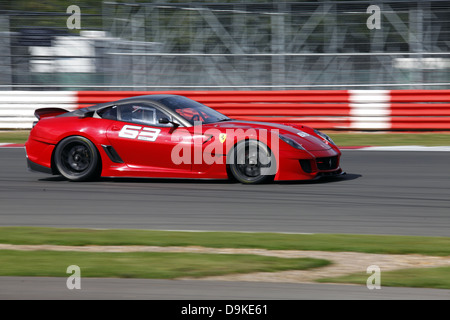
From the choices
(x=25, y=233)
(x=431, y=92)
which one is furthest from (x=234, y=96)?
(x=25, y=233)

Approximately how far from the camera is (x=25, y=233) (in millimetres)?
6762

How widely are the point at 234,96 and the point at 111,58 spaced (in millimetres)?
3260

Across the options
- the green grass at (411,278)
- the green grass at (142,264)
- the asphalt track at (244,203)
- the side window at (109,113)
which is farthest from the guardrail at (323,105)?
the green grass at (411,278)

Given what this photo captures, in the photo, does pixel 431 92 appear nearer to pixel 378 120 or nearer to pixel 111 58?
pixel 378 120

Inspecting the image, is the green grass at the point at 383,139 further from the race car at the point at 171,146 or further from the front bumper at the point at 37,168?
the front bumper at the point at 37,168

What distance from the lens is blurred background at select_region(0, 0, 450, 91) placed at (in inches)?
650

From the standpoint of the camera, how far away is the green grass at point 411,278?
4.89m

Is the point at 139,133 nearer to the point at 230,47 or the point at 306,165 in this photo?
the point at 306,165

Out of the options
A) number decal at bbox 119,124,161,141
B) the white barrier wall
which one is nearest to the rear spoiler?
number decal at bbox 119,124,161,141

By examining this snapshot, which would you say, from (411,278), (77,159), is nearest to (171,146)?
(77,159)

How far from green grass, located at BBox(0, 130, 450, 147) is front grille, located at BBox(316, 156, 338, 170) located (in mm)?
4366

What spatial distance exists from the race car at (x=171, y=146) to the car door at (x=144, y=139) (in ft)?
0.04

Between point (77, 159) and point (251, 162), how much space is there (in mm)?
2323

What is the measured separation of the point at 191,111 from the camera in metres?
9.59
